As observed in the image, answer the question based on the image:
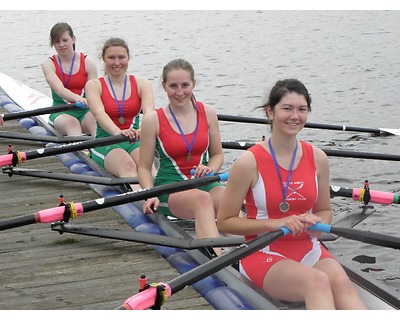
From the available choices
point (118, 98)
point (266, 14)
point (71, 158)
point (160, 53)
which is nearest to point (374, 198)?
point (118, 98)

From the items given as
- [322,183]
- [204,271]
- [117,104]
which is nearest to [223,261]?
[204,271]

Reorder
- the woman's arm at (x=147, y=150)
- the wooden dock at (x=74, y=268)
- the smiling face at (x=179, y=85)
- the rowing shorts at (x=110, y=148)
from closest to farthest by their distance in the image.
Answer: the wooden dock at (x=74, y=268) < the smiling face at (x=179, y=85) < the woman's arm at (x=147, y=150) < the rowing shorts at (x=110, y=148)

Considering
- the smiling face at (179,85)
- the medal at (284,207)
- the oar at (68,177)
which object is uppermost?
the smiling face at (179,85)

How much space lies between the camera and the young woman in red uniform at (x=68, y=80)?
8.88 m

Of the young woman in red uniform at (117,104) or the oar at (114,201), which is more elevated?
the young woman in red uniform at (117,104)

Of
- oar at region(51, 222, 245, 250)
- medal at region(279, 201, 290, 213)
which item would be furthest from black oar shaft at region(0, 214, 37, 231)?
medal at region(279, 201, 290, 213)

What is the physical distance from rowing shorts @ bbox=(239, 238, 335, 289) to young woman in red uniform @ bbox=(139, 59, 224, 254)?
101 centimetres

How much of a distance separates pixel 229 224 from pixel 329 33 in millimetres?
17699

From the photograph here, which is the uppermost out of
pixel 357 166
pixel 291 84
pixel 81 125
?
pixel 291 84

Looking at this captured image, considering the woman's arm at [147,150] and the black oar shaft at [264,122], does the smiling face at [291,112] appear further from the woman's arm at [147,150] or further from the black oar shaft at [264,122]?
the black oar shaft at [264,122]

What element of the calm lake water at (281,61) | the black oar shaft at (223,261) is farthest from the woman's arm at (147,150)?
the calm lake water at (281,61)

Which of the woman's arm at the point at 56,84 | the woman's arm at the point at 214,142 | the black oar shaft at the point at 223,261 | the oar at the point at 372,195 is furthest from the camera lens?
the woman's arm at the point at 56,84

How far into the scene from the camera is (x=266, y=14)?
26.2m

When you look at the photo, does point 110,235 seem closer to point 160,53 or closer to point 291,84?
point 291,84
